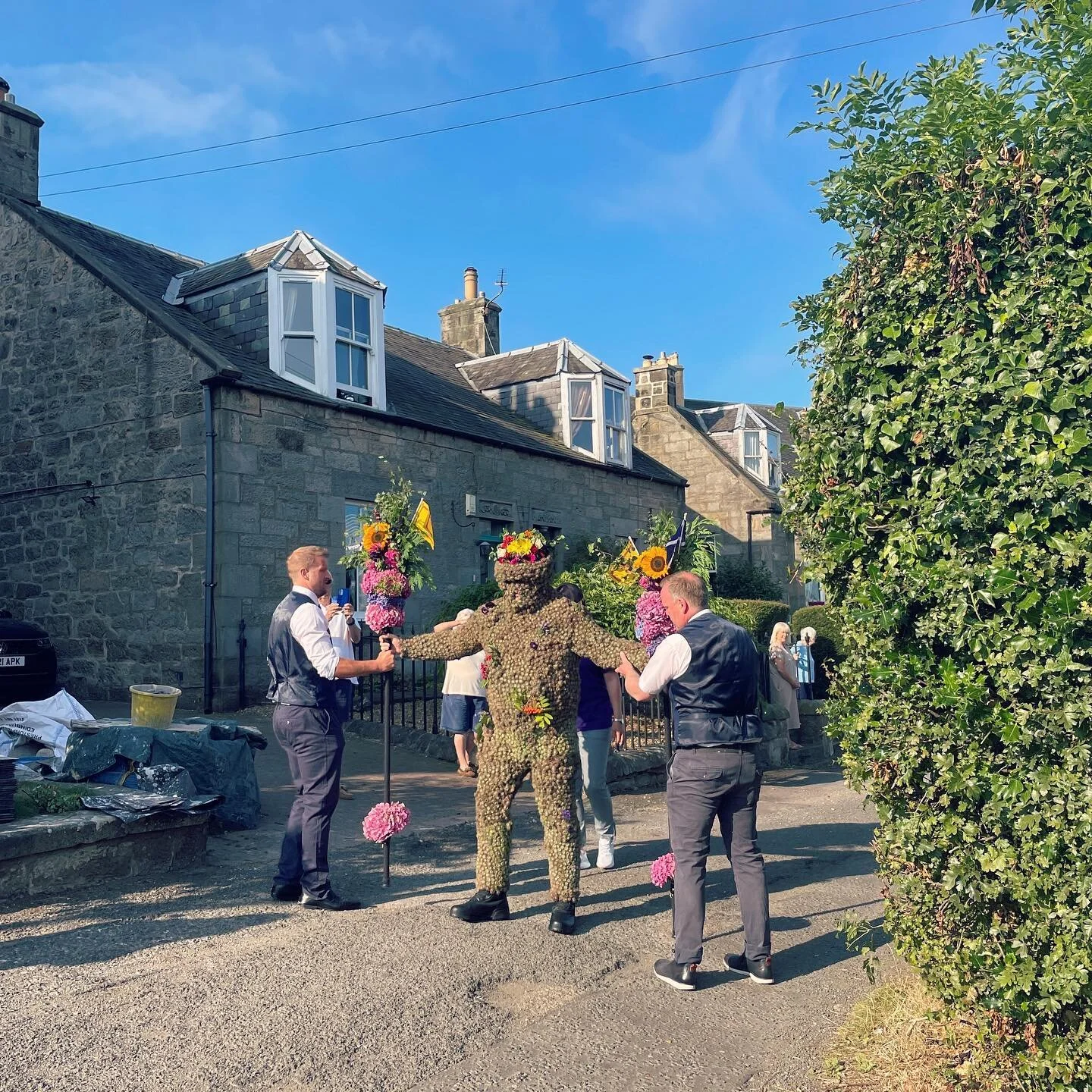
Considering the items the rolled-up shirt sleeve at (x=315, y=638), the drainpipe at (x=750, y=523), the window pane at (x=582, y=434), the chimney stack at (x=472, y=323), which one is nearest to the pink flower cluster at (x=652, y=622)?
the rolled-up shirt sleeve at (x=315, y=638)

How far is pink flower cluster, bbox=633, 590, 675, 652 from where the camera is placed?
6.36 m

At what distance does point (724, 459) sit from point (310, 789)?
931 inches

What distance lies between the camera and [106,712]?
42.4ft

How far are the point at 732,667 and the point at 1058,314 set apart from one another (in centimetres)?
225

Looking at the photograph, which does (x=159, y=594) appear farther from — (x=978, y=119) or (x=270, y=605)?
(x=978, y=119)

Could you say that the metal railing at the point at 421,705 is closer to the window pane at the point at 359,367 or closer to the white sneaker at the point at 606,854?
the white sneaker at the point at 606,854

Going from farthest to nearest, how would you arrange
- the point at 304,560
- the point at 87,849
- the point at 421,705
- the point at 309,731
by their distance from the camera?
the point at 421,705, the point at 304,560, the point at 87,849, the point at 309,731

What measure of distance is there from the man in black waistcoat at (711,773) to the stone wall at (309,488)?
947 cm

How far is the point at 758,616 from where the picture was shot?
1722cm

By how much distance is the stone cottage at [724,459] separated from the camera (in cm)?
2734

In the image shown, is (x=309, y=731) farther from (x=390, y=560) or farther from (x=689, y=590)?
(x=689, y=590)

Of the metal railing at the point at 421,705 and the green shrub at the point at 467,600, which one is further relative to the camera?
the green shrub at the point at 467,600

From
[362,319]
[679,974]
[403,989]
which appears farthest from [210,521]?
[679,974]

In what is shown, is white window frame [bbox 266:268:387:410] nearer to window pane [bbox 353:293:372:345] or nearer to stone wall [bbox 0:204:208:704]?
window pane [bbox 353:293:372:345]
